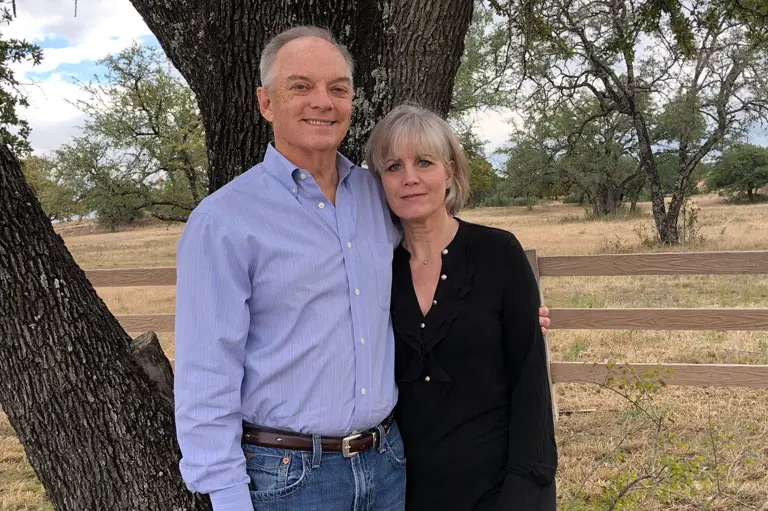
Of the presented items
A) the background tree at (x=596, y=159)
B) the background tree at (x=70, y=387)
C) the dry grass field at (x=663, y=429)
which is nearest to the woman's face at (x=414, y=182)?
the background tree at (x=70, y=387)

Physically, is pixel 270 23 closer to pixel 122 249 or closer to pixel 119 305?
pixel 119 305

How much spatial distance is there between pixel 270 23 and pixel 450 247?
109cm

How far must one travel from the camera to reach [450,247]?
1.99 metres

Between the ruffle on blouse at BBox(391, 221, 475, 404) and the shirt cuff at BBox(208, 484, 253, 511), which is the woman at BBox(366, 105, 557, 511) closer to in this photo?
the ruffle on blouse at BBox(391, 221, 475, 404)

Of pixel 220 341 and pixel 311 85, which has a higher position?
pixel 311 85

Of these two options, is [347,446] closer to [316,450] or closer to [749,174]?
[316,450]

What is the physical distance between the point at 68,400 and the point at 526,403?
1.37 meters

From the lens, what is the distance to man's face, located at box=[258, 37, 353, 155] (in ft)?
5.71

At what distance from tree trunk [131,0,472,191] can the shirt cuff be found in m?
1.35

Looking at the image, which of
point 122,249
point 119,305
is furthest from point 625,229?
point 122,249

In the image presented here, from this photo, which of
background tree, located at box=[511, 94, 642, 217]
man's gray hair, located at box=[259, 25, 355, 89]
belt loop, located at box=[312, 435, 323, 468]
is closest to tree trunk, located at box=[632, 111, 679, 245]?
background tree, located at box=[511, 94, 642, 217]

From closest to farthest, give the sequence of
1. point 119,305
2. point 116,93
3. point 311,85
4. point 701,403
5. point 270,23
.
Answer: point 311,85, point 270,23, point 701,403, point 119,305, point 116,93

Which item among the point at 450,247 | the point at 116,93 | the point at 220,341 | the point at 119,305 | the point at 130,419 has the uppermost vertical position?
the point at 116,93

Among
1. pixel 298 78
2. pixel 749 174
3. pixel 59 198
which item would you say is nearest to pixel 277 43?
pixel 298 78
